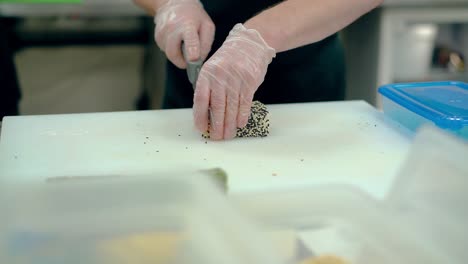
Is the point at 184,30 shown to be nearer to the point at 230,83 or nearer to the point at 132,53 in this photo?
the point at 230,83

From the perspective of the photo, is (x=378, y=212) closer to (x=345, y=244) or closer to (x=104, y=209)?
(x=345, y=244)

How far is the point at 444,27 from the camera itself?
203 centimetres

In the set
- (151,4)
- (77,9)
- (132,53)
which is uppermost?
(151,4)

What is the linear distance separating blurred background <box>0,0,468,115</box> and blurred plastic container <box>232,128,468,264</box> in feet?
4.02

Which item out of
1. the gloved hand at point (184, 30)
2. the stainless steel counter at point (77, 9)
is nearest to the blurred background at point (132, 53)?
the stainless steel counter at point (77, 9)

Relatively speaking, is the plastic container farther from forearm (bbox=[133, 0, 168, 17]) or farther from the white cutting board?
forearm (bbox=[133, 0, 168, 17])

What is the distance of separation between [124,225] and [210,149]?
31 cm

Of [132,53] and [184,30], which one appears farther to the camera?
[132,53]

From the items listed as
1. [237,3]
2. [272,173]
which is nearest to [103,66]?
Result: [237,3]

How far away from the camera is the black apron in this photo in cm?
108

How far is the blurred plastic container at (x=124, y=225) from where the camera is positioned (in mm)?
421

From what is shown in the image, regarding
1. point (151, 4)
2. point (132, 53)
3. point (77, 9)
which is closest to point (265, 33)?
point (151, 4)

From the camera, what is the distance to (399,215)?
1.62 ft

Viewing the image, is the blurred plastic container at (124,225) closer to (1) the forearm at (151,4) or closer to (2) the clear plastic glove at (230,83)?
(2) the clear plastic glove at (230,83)
